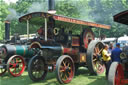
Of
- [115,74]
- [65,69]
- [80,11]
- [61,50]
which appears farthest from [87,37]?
[80,11]

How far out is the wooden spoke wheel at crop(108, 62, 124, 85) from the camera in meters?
3.44

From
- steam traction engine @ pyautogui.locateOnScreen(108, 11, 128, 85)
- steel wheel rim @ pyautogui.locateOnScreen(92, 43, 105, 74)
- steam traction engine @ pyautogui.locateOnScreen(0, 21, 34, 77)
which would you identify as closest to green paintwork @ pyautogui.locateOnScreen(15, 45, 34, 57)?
steam traction engine @ pyautogui.locateOnScreen(0, 21, 34, 77)

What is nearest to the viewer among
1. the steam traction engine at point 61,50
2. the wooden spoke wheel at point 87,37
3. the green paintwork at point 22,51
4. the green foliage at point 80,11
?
the steam traction engine at point 61,50

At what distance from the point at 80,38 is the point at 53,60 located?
5.60ft

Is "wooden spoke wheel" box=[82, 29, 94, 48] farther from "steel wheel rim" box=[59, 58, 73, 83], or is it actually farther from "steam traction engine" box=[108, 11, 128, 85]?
"steam traction engine" box=[108, 11, 128, 85]

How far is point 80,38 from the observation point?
743 cm

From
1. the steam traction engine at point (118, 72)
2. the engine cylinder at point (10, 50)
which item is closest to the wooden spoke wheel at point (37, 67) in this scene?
the engine cylinder at point (10, 50)

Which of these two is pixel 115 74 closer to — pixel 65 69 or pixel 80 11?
pixel 65 69

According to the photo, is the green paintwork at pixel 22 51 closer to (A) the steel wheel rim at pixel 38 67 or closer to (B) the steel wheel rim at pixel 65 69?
(A) the steel wheel rim at pixel 38 67

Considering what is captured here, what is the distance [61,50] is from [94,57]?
161cm

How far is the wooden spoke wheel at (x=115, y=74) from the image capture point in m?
3.44

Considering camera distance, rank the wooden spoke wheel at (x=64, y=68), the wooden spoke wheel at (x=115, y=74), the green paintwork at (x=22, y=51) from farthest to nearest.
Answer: the green paintwork at (x=22, y=51) → the wooden spoke wheel at (x=64, y=68) → the wooden spoke wheel at (x=115, y=74)

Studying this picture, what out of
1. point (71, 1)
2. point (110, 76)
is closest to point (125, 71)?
point (110, 76)

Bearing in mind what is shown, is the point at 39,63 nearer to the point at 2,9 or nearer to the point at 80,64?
the point at 80,64
